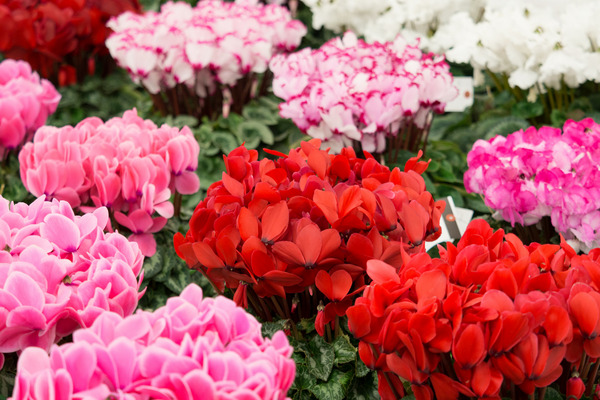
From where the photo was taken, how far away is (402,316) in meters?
0.82

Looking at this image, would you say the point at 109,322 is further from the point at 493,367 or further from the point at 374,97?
the point at 374,97

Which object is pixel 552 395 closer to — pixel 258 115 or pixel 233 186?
pixel 233 186

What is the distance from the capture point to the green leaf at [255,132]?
222 centimetres

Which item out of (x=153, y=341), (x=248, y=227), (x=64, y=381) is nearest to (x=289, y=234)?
(x=248, y=227)

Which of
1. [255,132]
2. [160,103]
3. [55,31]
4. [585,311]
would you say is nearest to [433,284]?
[585,311]

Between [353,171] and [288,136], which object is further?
[288,136]

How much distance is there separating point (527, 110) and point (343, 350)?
55.4 inches

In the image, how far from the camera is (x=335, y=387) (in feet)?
3.54

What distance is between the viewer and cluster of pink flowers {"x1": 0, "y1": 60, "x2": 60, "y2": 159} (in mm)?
1609

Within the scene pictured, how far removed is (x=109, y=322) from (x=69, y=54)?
206 centimetres

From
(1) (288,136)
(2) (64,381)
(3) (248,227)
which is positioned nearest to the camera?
(2) (64,381)

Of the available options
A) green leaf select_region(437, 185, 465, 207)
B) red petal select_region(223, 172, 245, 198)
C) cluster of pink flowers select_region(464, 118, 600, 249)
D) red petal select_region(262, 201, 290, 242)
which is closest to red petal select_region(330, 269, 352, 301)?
red petal select_region(262, 201, 290, 242)

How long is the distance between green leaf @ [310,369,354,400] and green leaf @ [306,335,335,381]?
0.06ft

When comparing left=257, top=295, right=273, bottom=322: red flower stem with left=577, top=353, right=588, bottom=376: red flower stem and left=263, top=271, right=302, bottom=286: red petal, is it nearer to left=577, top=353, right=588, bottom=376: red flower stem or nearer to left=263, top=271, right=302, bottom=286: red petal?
left=263, top=271, right=302, bottom=286: red petal
